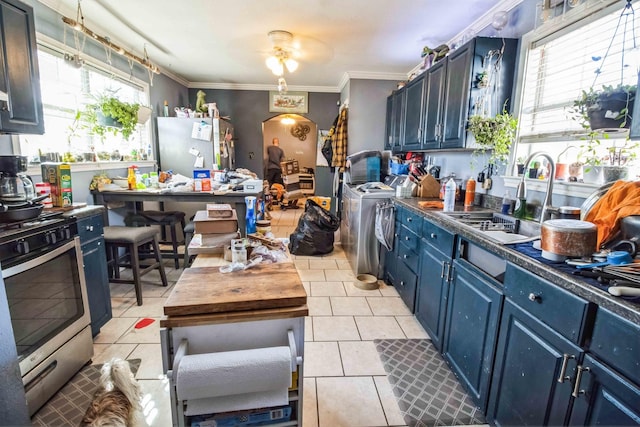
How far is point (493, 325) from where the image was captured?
147cm

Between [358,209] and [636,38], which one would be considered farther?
[358,209]

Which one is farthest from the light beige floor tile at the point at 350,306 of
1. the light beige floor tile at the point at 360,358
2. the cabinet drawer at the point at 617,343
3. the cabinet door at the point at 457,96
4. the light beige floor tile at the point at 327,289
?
the cabinet drawer at the point at 617,343

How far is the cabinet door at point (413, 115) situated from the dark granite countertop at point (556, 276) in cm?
181

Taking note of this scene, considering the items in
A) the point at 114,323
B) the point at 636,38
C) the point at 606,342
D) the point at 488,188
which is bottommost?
the point at 114,323

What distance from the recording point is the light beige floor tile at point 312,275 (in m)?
3.36

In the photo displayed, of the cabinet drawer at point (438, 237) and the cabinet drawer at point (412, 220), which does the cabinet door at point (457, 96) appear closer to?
the cabinet drawer at point (412, 220)

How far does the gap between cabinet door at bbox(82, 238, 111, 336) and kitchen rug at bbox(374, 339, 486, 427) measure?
1.99 meters

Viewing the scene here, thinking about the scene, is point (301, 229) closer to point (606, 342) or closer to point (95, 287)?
point (95, 287)

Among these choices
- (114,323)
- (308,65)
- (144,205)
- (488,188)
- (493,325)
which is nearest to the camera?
(493,325)

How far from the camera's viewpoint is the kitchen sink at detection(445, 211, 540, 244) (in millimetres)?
1556

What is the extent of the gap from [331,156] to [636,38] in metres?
4.16

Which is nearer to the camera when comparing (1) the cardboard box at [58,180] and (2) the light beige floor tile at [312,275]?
(1) the cardboard box at [58,180]

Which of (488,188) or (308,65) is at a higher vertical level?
(308,65)

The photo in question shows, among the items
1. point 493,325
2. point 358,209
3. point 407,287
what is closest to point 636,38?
point 493,325
